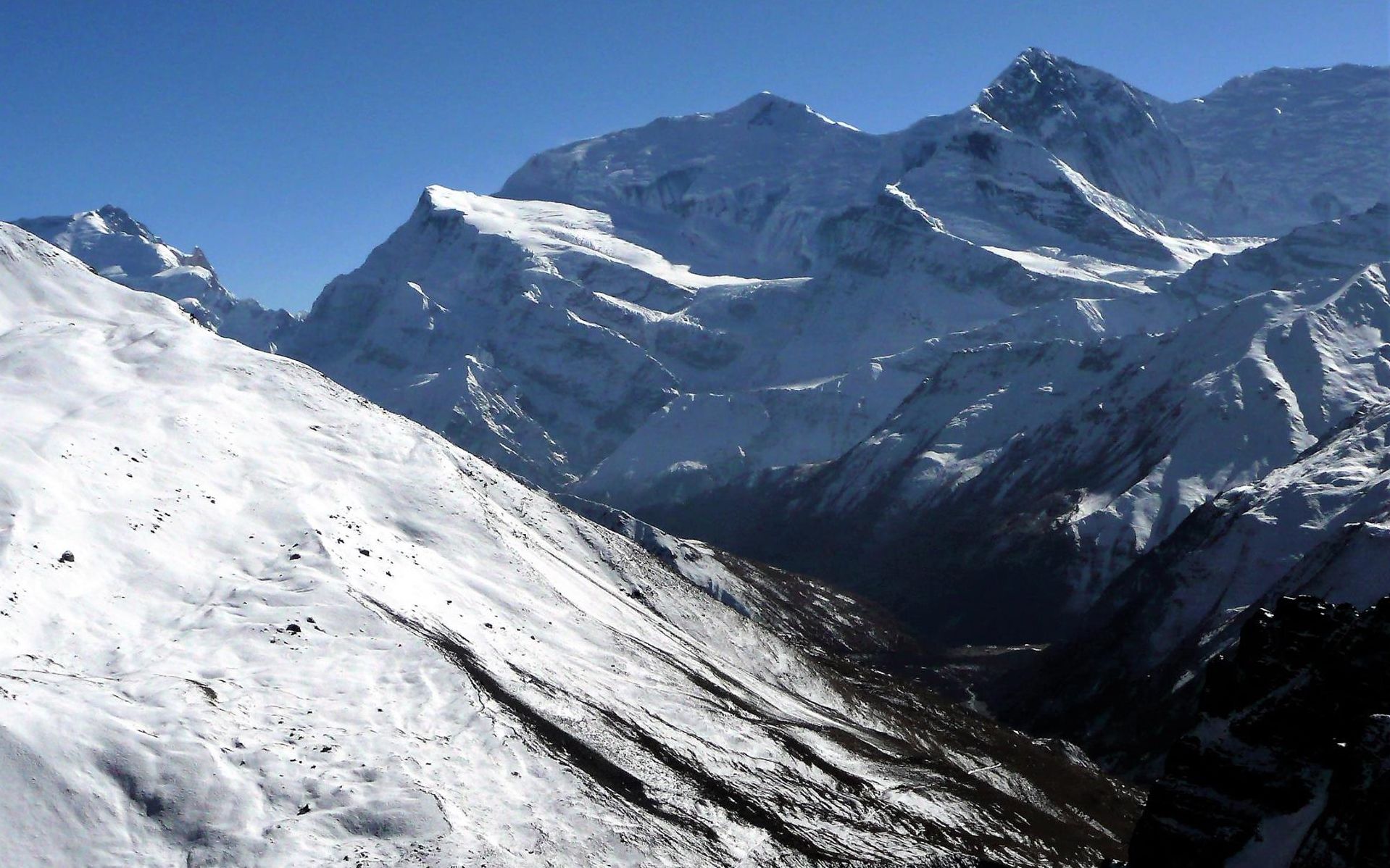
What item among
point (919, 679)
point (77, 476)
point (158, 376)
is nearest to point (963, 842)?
point (77, 476)

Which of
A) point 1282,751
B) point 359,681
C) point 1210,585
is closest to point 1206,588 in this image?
point 1210,585

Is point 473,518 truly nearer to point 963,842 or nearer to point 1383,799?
point 963,842

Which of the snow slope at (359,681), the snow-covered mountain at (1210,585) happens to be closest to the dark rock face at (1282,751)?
the snow slope at (359,681)

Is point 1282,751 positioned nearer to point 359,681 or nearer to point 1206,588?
point 359,681

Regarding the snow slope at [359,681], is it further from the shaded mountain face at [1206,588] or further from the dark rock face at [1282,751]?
the dark rock face at [1282,751]

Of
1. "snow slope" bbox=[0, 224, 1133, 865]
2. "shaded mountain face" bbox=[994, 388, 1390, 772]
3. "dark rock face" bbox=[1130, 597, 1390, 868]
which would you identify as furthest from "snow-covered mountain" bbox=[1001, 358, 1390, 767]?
"dark rock face" bbox=[1130, 597, 1390, 868]

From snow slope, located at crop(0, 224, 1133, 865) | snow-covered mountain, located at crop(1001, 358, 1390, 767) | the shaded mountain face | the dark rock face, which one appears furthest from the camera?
snow-covered mountain, located at crop(1001, 358, 1390, 767)

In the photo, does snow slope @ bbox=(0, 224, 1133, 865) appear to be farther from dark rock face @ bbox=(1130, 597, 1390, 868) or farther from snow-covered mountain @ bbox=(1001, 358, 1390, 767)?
dark rock face @ bbox=(1130, 597, 1390, 868)
